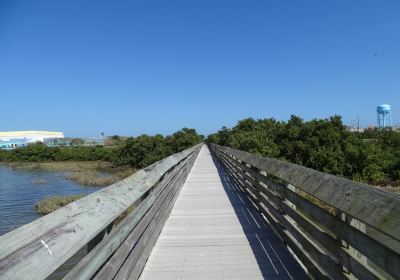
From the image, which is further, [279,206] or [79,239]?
[279,206]

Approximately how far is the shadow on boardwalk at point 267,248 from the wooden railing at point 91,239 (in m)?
1.40

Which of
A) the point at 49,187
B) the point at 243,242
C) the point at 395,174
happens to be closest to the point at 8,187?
the point at 49,187

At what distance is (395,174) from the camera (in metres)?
40.5

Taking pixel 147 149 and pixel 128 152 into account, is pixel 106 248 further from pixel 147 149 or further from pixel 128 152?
pixel 128 152

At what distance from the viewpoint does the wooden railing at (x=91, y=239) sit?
1.61m

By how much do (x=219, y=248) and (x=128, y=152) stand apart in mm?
86748

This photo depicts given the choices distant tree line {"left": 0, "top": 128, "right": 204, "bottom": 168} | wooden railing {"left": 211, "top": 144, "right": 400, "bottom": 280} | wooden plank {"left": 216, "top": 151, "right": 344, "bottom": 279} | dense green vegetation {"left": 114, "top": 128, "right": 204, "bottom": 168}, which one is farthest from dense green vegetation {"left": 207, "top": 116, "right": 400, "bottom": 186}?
dense green vegetation {"left": 114, "top": 128, "right": 204, "bottom": 168}

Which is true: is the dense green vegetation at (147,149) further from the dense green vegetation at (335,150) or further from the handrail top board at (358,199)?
the handrail top board at (358,199)

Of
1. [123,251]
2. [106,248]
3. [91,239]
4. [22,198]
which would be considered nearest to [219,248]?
[123,251]

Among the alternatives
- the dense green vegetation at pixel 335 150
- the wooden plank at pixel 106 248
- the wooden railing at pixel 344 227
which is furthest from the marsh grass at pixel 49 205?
the wooden plank at pixel 106 248

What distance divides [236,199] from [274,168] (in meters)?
3.98

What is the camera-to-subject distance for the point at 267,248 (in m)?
5.61

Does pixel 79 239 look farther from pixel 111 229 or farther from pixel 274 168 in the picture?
pixel 274 168

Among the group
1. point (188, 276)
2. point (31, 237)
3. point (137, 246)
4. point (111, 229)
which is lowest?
point (188, 276)
